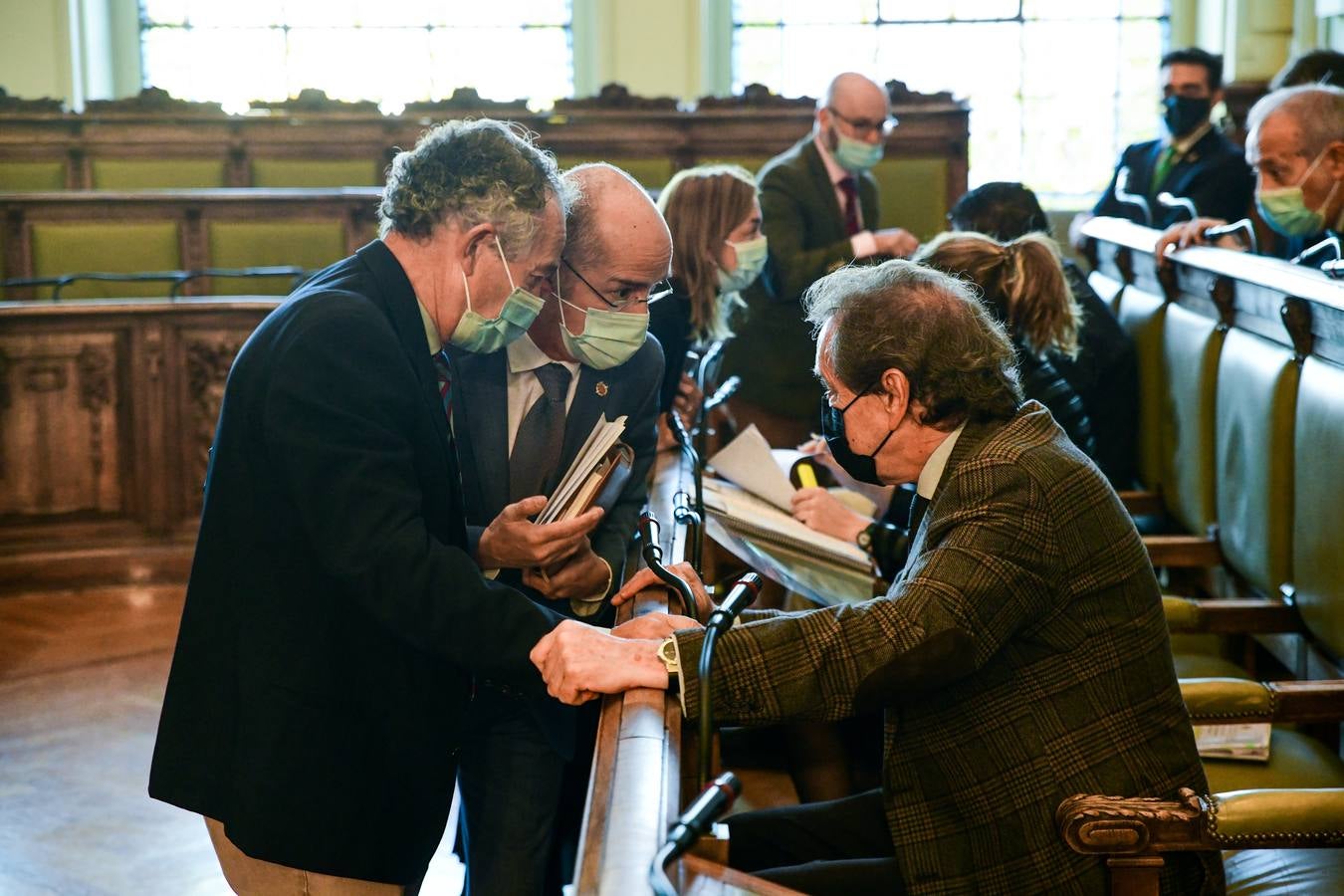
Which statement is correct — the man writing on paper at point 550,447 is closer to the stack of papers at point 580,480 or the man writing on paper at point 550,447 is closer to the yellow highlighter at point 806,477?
the stack of papers at point 580,480

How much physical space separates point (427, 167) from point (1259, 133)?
9.74ft

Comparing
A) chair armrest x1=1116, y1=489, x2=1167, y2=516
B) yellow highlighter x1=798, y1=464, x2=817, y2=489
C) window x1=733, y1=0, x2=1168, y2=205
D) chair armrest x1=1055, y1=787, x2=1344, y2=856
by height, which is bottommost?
chair armrest x1=1116, y1=489, x2=1167, y2=516

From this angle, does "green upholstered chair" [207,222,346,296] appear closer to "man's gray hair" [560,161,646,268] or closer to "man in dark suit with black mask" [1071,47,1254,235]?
"man in dark suit with black mask" [1071,47,1254,235]

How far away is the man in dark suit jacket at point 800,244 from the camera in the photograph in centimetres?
483

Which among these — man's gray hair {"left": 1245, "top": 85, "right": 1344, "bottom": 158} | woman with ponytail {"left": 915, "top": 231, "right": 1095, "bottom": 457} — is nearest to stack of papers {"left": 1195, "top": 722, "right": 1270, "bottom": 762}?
woman with ponytail {"left": 915, "top": 231, "right": 1095, "bottom": 457}

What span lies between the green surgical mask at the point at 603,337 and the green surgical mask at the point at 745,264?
4.32ft

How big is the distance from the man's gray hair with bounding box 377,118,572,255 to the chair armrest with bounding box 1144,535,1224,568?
2.10 metres

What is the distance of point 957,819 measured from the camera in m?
1.89

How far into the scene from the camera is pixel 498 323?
6.90ft

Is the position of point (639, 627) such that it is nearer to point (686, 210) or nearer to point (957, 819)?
point (957, 819)

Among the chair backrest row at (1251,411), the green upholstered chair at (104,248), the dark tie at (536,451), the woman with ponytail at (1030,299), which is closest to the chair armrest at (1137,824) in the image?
the dark tie at (536,451)

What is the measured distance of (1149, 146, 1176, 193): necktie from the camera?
570 centimetres

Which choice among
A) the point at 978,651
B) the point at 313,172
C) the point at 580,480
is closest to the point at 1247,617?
the point at 978,651

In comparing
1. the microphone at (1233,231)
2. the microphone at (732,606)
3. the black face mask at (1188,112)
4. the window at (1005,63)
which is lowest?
the microphone at (732,606)
